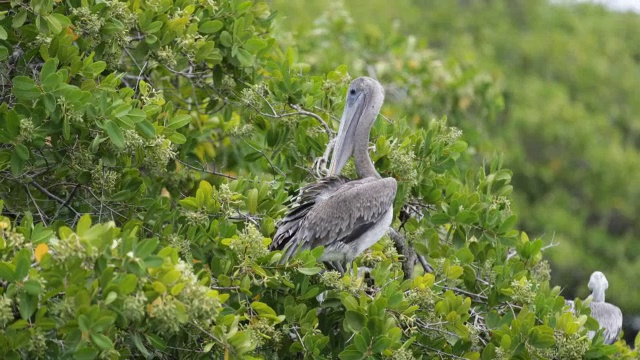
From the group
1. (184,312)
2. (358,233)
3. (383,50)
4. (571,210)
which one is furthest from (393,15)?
(184,312)

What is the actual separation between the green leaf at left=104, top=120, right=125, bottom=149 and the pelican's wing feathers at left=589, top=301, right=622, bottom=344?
215 inches

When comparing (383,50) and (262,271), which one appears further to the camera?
(383,50)

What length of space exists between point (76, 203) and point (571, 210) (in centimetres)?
1613

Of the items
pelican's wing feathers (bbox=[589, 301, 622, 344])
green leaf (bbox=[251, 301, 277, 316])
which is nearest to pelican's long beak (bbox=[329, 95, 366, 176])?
green leaf (bbox=[251, 301, 277, 316])

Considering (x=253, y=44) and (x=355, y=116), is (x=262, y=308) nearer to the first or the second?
(x=355, y=116)

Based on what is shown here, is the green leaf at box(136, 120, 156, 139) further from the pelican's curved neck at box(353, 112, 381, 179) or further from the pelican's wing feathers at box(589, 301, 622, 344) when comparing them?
the pelican's wing feathers at box(589, 301, 622, 344)

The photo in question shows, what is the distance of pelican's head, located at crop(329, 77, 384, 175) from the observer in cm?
711

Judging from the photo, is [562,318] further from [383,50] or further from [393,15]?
[393,15]

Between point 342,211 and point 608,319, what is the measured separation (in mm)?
4114

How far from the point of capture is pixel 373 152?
7.45 metres

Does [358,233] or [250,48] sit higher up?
[250,48]

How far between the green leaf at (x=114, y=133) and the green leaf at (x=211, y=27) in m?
1.73

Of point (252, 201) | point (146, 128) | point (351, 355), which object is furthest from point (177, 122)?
point (351, 355)

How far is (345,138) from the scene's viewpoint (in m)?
7.12
